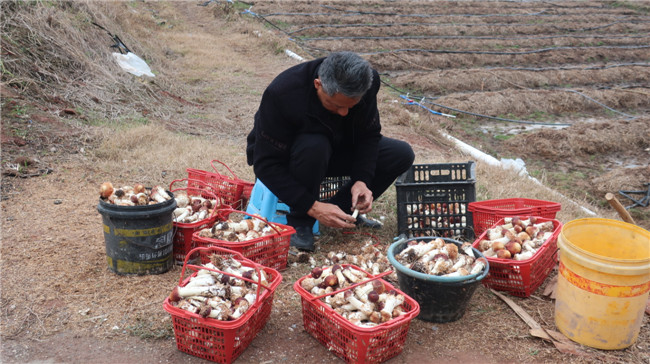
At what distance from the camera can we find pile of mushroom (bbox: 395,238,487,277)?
2.34 meters

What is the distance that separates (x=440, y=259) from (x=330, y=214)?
67 centimetres

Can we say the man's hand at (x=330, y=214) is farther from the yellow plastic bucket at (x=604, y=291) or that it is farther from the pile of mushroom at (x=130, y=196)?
the yellow plastic bucket at (x=604, y=291)

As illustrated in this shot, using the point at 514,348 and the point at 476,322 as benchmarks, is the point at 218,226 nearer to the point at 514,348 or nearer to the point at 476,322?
the point at 476,322

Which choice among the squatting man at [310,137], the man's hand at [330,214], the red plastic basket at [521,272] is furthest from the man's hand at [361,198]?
the red plastic basket at [521,272]

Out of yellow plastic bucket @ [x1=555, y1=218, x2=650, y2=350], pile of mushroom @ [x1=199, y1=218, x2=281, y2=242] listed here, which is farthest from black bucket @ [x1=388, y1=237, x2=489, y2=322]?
pile of mushroom @ [x1=199, y1=218, x2=281, y2=242]

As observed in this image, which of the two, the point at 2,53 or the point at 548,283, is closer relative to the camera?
the point at 548,283

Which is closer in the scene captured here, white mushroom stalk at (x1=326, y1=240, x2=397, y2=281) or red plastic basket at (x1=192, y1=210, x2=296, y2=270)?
red plastic basket at (x1=192, y1=210, x2=296, y2=270)

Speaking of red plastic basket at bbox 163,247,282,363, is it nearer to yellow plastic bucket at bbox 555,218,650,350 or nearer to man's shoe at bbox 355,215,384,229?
yellow plastic bucket at bbox 555,218,650,350

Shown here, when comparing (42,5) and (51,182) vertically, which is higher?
(42,5)

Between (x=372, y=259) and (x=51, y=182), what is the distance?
9.28 ft

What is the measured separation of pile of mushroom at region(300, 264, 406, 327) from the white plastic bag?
653 cm

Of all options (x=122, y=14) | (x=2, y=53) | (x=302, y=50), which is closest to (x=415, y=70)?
(x=302, y=50)

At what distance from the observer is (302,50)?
12938 millimetres

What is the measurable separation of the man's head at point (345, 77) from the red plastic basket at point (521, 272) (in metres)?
1.06
